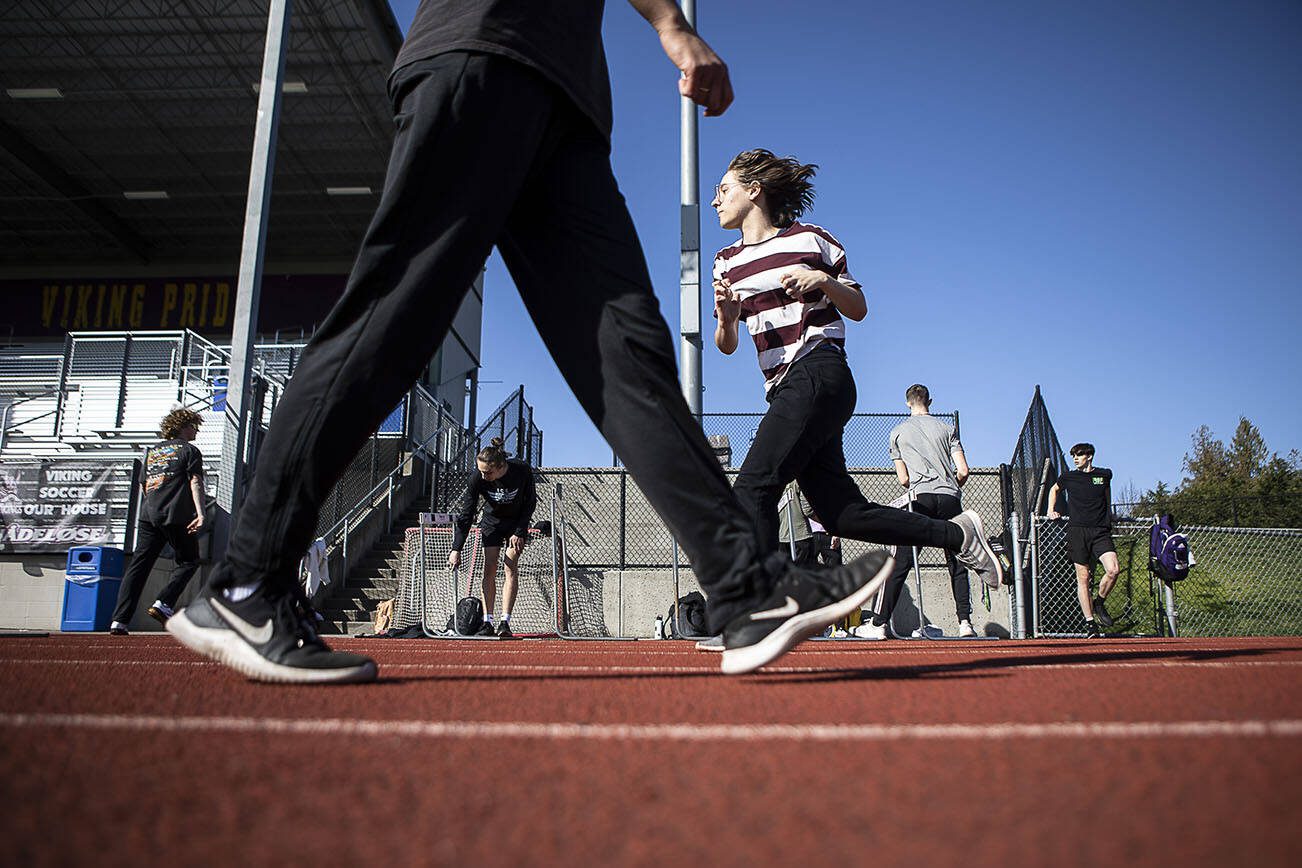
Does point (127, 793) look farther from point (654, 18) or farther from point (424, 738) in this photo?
point (654, 18)

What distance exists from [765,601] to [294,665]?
1.01m

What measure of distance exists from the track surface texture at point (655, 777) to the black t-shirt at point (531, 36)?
1393 mm

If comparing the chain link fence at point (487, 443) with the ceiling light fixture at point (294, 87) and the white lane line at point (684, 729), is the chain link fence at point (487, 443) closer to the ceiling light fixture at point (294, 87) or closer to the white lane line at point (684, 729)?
the ceiling light fixture at point (294, 87)

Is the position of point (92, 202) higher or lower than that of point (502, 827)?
higher

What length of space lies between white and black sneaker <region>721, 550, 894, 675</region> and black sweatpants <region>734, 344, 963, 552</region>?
3.45ft

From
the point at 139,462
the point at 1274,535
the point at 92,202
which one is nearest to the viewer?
the point at 1274,535

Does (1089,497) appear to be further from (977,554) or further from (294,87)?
(294,87)

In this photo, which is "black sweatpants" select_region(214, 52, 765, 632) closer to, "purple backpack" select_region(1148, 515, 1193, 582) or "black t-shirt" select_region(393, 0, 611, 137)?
"black t-shirt" select_region(393, 0, 611, 137)

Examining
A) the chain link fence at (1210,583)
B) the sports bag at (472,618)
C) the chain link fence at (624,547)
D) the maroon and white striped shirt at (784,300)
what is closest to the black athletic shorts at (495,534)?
the sports bag at (472,618)

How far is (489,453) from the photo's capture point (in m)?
8.91

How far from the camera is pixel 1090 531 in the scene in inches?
386

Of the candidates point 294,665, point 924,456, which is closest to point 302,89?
point 924,456

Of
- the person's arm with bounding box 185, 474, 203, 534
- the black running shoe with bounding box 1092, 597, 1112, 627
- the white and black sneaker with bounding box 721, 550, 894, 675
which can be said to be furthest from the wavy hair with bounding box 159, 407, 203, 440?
the black running shoe with bounding box 1092, 597, 1112, 627

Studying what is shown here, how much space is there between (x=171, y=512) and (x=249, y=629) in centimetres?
672
